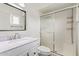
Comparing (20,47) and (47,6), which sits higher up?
(47,6)

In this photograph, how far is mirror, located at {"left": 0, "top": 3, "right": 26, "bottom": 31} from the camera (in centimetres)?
105

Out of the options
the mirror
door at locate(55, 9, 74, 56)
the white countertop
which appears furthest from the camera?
door at locate(55, 9, 74, 56)

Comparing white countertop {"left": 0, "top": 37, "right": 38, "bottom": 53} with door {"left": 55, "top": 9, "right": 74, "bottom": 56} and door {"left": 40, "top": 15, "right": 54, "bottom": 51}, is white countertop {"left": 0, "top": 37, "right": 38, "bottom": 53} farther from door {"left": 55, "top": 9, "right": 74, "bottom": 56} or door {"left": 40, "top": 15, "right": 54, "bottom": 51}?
door {"left": 55, "top": 9, "right": 74, "bottom": 56}

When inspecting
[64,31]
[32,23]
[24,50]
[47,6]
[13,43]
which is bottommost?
[24,50]

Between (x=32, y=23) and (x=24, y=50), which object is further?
(x=32, y=23)

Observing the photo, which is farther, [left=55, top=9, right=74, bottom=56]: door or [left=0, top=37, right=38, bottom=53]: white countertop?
[left=55, top=9, right=74, bottom=56]: door

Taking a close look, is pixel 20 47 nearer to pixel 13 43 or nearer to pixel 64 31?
pixel 13 43

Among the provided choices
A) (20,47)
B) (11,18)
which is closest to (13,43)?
(20,47)

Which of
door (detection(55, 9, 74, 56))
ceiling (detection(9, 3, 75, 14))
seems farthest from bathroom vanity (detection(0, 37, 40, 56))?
ceiling (detection(9, 3, 75, 14))

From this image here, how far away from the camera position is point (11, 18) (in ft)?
3.66

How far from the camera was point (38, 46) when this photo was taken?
3.85ft

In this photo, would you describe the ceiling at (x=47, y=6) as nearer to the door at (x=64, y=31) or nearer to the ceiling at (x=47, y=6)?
the ceiling at (x=47, y=6)

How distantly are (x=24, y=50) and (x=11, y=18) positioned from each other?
473 millimetres

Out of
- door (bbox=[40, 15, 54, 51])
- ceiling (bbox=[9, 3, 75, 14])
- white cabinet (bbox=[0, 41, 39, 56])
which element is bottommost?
white cabinet (bbox=[0, 41, 39, 56])
